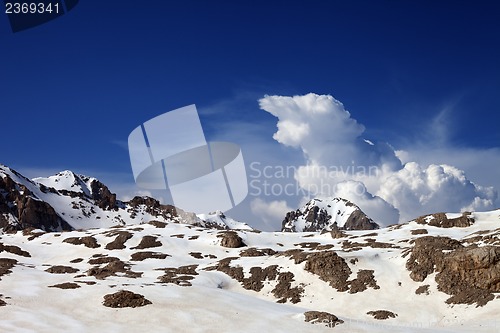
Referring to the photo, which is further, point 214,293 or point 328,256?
point 328,256

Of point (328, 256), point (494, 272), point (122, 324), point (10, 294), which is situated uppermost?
point (328, 256)

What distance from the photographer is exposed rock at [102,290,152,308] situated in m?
39.1

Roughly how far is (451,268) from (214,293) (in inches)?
1244

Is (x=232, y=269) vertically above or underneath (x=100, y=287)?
above

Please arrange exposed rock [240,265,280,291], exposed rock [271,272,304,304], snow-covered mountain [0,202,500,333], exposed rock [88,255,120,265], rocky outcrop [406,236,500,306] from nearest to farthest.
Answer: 1. snow-covered mountain [0,202,500,333]
2. rocky outcrop [406,236,500,306]
3. exposed rock [271,272,304,304]
4. exposed rock [240,265,280,291]
5. exposed rock [88,255,120,265]

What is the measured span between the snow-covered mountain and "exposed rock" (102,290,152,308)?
0.10 meters

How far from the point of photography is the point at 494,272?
50125 mm

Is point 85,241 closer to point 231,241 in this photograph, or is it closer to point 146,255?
point 146,255

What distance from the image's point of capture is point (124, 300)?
3969 cm

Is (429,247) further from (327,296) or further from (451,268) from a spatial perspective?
(327,296)

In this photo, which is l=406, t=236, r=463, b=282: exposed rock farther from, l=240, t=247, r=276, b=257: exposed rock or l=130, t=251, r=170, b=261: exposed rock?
l=130, t=251, r=170, b=261: exposed rock

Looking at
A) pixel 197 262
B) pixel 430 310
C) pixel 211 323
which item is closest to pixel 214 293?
pixel 211 323

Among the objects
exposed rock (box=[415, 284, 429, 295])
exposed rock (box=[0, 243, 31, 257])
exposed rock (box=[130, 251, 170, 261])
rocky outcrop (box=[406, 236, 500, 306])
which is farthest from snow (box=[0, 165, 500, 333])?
exposed rock (box=[0, 243, 31, 257])

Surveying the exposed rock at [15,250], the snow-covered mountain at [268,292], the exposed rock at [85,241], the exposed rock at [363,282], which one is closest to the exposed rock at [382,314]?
the snow-covered mountain at [268,292]
